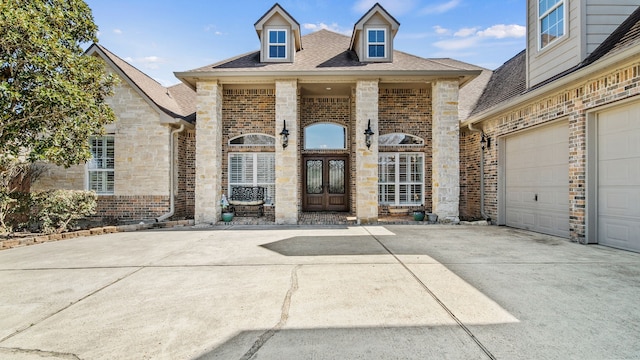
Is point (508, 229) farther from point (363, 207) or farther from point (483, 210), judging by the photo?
point (363, 207)

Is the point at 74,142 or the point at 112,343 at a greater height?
Result: the point at 74,142

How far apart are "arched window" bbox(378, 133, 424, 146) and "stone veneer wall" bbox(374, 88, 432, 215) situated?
0.11 m

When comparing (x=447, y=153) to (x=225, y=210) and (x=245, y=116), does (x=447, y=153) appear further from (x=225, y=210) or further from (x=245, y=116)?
(x=225, y=210)

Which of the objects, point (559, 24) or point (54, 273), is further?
point (559, 24)

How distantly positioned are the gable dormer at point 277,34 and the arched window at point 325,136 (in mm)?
2560

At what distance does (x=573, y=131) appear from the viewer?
20.7ft

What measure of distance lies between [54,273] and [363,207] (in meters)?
7.14

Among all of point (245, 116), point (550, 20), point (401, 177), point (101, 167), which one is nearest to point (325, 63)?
point (245, 116)

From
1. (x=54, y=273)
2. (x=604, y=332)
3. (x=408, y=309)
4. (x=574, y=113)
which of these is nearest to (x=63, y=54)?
(x=54, y=273)

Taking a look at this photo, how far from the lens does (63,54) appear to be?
6223 millimetres

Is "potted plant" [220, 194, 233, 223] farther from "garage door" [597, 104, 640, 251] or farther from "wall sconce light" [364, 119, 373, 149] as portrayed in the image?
"garage door" [597, 104, 640, 251]

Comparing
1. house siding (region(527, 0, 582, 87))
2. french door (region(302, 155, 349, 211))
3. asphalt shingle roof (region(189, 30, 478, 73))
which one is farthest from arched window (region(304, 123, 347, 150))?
house siding (region(527, 0, 582, 87))

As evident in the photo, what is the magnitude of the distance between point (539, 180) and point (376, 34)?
6.77 meters

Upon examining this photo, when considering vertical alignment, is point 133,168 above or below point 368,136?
below
